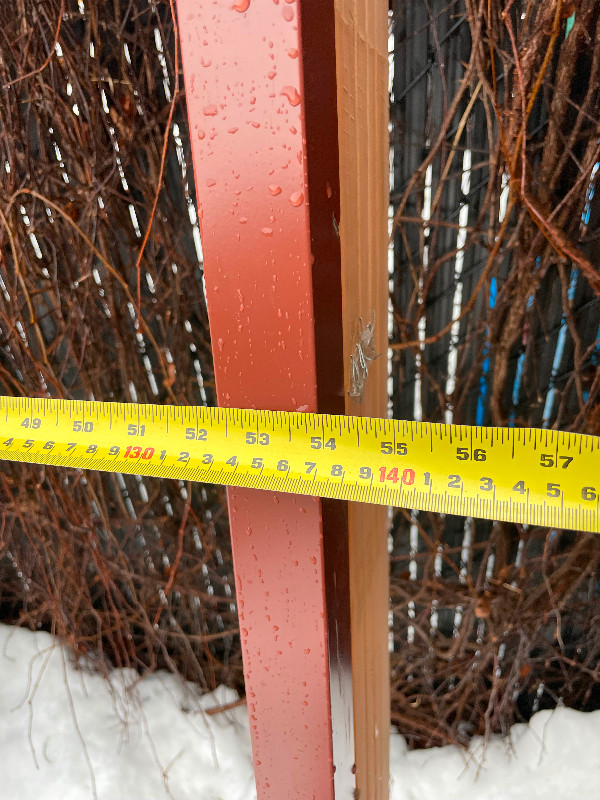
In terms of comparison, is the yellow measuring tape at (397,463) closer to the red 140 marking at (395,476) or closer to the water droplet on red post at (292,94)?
the red 140 marking at (395,476)

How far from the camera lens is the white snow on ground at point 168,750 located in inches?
69.4

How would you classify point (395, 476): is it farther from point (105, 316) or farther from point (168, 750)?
point (168, 750)

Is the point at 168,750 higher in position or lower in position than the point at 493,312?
lower

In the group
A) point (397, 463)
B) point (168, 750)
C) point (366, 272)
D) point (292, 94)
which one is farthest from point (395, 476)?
point (168, 750)

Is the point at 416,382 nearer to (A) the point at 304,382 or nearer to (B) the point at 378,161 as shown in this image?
(B) the point at 378,161

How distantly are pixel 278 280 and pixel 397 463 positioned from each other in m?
0.31

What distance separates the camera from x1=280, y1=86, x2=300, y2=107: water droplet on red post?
502 millimetres

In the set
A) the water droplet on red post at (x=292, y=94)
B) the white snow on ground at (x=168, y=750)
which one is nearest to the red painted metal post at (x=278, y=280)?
the water droplet on red post at (x=292, y=94)

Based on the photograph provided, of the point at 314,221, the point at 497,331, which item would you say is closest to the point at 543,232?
the point at 497,331

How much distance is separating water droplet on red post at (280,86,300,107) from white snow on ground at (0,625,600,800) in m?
2.12

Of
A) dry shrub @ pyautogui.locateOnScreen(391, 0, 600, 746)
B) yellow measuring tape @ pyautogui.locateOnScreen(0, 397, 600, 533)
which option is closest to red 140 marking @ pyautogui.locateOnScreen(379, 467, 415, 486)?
yellow measuring tape @ pyautogui.locateOnScreen(0, 397, 600, 533)

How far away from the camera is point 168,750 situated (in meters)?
1.93

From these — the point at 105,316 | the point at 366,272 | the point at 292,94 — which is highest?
the point at 292,94

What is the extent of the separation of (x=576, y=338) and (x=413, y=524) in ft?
2.65
